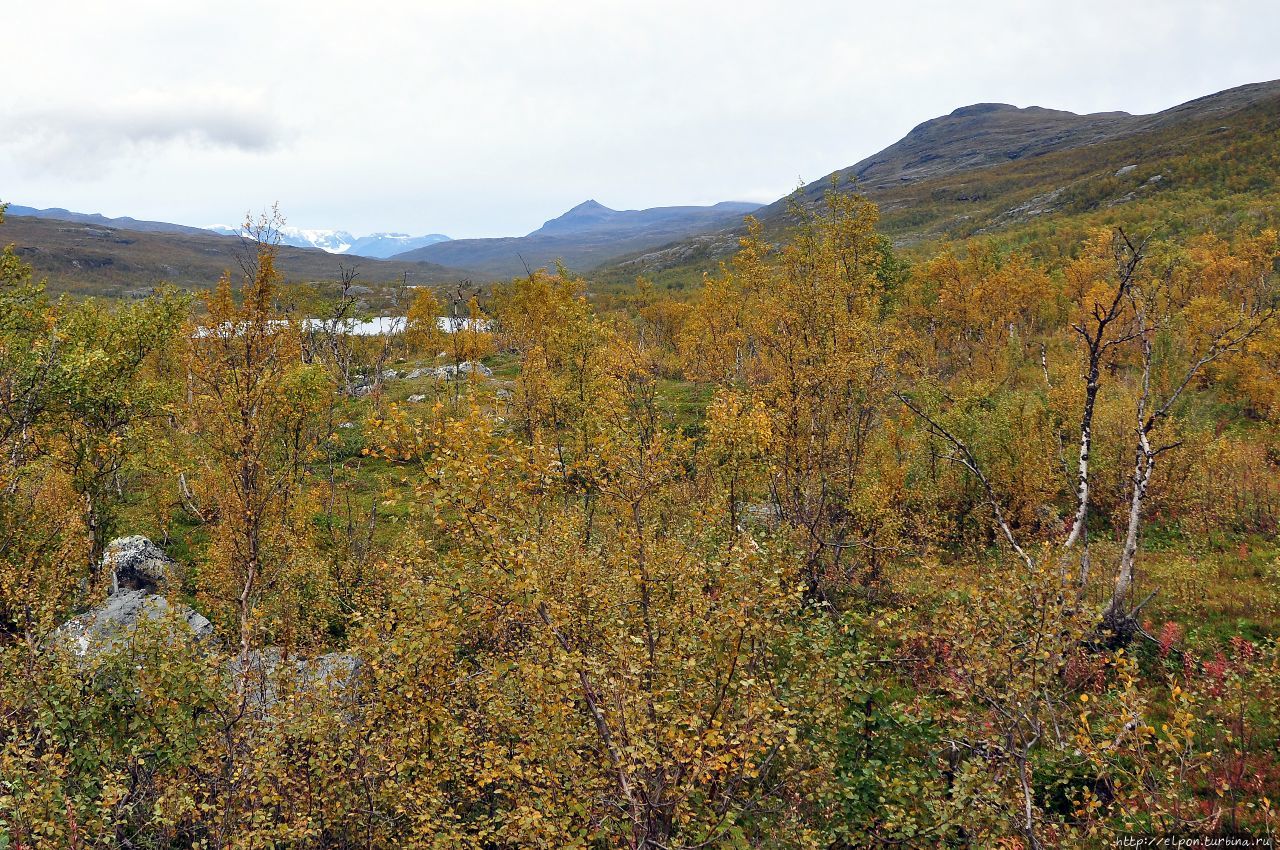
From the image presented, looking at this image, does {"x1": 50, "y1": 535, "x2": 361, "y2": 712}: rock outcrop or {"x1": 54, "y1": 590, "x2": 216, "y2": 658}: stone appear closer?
{"x1": 50, "y1": 535, "x2": 361, "y2": 712}: rock outcrop

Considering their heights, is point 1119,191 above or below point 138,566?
above

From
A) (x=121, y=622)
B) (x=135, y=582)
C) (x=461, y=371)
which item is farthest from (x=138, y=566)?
(x=461, y=371)

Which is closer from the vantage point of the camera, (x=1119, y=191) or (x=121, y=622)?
(x=121, y=622)

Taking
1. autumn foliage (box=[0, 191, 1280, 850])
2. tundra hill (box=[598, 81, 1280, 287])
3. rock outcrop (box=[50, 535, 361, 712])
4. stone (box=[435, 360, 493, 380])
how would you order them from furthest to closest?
tundra hill (box=[598, 81, 1280, 287]), stone (box=[435, 360, 493, 380]), rock outcrop (box=[50, 535, 361, 712]), autumn foliage (box=[0, 191, 1280, 850])

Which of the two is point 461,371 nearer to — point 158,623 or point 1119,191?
point 158,623

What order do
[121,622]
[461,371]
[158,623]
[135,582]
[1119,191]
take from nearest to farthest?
[158,623]
[121,622]
[135,582]
[461,371]
[1119,191]

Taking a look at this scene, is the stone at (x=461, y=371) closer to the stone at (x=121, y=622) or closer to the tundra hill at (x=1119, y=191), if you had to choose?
the stone at (x=121, y=622)

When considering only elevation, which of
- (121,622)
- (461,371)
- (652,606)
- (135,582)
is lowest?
(135,582)

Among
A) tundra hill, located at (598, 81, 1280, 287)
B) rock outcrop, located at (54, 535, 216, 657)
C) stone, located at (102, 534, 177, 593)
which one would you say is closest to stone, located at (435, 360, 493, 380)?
stone, located at (102, 534, 177, 593)

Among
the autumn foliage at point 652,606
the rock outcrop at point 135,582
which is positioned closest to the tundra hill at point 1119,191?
the autumn foliage at point 652,606

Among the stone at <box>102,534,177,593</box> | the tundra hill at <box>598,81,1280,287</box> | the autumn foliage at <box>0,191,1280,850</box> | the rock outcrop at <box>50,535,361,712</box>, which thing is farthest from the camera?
the tundra hill at <box>598,81,1280,287</box>

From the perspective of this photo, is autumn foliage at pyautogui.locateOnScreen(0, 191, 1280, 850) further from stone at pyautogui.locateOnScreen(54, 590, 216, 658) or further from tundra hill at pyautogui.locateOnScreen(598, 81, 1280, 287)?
tundra hill at pyautogui.locateOnScreen(598, 81, 1280, 287)

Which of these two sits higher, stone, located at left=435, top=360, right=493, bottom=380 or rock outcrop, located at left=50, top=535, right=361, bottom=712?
stone, located at left=435, top=360, right=493, bottom=380

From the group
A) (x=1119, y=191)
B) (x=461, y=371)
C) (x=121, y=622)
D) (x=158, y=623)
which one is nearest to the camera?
(x=158, y=623)
